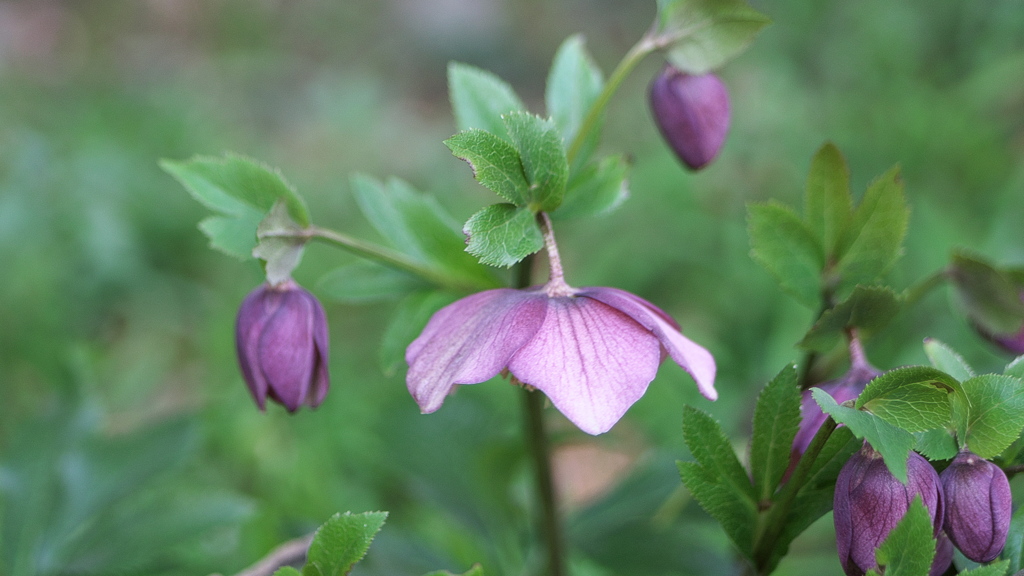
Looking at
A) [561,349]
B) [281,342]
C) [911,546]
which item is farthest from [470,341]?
[911,546]

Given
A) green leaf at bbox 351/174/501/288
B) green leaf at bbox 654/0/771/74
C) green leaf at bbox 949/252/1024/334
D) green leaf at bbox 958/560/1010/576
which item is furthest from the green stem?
green leaf at bbox 958/560/1010/576

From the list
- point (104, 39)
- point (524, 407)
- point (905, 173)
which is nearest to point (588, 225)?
point (905, 173)

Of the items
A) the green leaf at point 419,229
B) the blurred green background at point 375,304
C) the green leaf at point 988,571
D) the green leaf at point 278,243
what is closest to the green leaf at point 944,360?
the green leaf at point 988,571

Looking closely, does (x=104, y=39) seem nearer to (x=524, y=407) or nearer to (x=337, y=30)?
(x=337, y=30)

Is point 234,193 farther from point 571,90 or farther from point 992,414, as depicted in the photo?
point 992,414

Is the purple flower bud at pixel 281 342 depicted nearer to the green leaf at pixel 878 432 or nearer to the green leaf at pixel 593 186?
the green leaf at pixel 593 186

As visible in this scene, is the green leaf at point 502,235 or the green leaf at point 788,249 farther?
the green leaf at point 788,249

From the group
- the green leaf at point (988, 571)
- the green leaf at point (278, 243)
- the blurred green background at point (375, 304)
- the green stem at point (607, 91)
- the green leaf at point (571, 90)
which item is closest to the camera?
the green leaf at point (988, 571)
